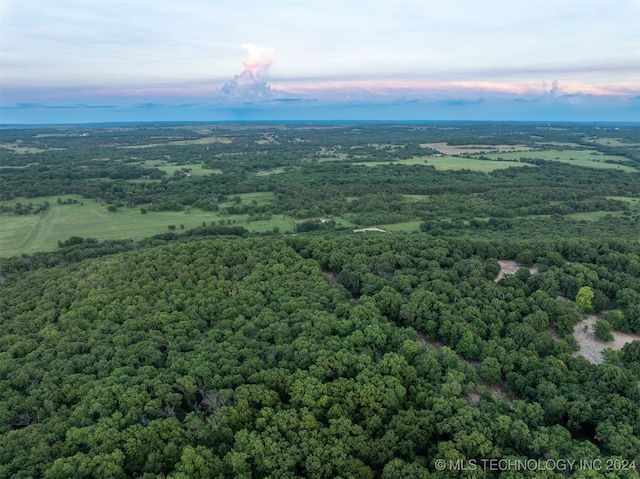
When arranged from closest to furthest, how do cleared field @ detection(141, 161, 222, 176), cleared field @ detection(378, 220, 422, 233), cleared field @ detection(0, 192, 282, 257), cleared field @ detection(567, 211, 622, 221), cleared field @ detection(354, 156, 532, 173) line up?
1. cleared field @ detection(0, 192, 282, 257)
2. cleared field @ detection(378, 220, 422, 233)
3. cleared field @ detection(567, 211, 622, 221)
4. cleared field @ detection(141, 161, 222, 176)
5. cleared field @ detection(354, 156, 532, 173)

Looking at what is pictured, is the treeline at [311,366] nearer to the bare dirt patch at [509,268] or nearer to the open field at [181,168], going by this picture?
the bare dirt patch at [509,268]

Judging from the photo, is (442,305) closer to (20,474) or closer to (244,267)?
(244,267)

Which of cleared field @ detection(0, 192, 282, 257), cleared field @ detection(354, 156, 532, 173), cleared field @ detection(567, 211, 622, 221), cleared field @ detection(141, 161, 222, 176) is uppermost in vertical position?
cleared field @ detection(354, 156, 532, 173)

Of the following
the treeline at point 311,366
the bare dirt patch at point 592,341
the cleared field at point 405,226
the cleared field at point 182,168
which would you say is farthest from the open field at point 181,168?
the bare dirt patch at point 592,341

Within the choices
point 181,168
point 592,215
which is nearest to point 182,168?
point 181,168

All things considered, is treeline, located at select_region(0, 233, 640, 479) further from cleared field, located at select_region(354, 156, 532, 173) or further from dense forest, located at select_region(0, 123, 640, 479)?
cleared field, located at select_region(354, 156, 532, 173)

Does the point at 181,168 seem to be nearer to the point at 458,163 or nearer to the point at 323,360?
the point at 458,163

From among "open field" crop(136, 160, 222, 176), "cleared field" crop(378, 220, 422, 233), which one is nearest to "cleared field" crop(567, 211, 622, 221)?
"cleared field" crop(378, 220, 422, 233)
